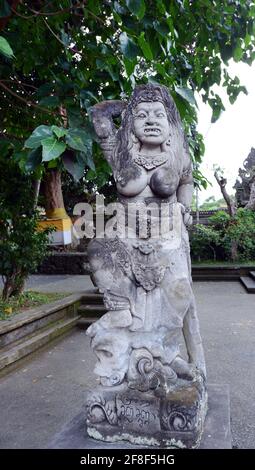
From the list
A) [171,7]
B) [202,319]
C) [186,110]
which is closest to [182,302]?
[186,110]

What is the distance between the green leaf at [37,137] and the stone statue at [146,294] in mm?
658

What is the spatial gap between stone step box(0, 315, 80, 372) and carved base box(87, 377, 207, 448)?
2461 mm

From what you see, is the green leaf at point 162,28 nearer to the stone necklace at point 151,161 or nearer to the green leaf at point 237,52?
the green leaf at point 237,52

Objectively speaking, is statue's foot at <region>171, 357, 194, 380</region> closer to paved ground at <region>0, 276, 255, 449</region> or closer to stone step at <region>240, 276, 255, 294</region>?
paved ground at <region>0, 276, 255, 449</region>

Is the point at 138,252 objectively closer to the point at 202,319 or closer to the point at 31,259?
the point at 31,259

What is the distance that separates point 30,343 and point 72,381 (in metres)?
1.00

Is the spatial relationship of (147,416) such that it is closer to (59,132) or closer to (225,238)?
(59,132)

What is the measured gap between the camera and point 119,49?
3.57 metres

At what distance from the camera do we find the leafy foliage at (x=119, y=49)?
309 cm

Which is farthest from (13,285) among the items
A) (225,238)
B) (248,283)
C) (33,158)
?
(225,238)

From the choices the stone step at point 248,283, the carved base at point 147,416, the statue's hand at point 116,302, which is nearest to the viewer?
the carved base at point 147,416

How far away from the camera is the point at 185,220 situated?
114 inches

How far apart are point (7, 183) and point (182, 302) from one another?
4.55m

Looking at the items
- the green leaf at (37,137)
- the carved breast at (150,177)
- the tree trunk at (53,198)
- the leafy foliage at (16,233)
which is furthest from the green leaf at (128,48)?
the tree trunk at (53,198)
